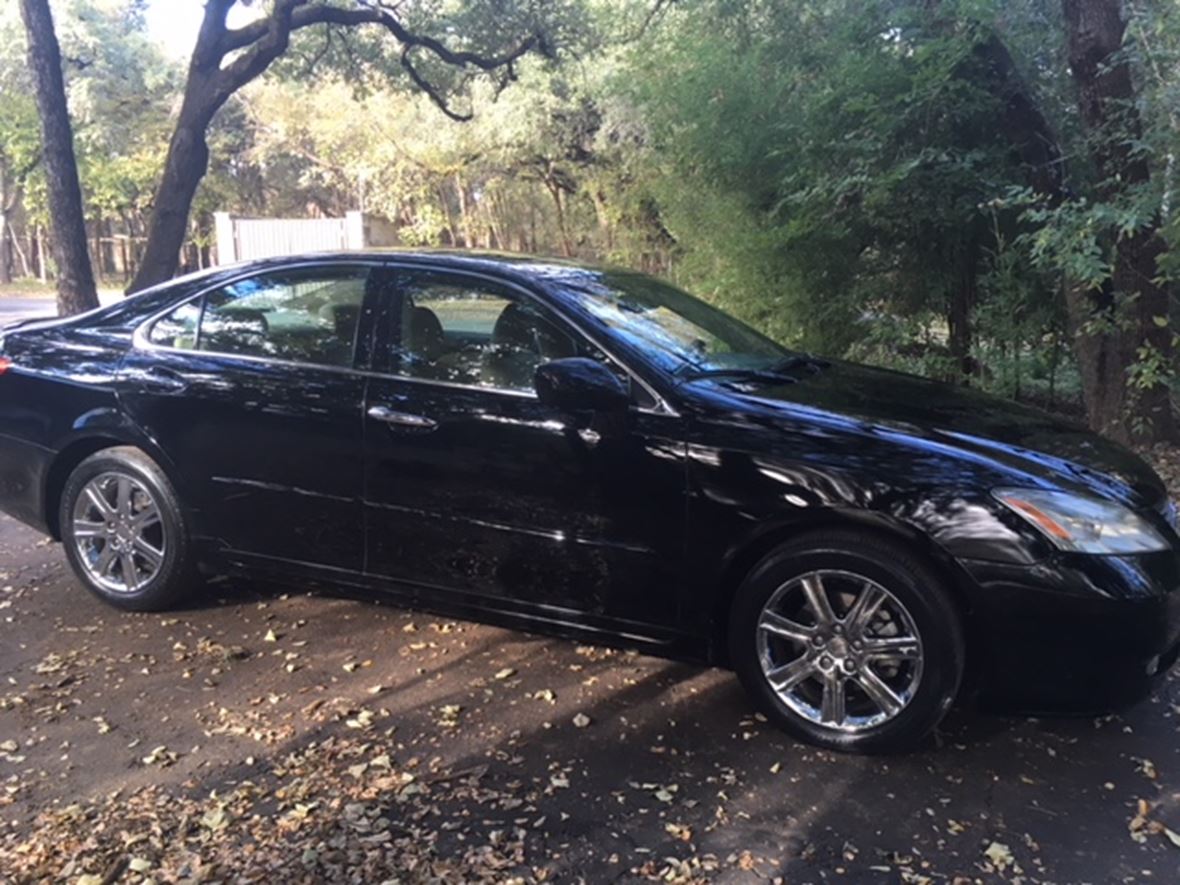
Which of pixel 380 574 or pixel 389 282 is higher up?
pixel 389 282

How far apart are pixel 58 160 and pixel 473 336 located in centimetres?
932

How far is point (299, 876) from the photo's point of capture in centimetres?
267

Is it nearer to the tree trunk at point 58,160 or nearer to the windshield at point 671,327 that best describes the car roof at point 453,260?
the windshield at point 671,327

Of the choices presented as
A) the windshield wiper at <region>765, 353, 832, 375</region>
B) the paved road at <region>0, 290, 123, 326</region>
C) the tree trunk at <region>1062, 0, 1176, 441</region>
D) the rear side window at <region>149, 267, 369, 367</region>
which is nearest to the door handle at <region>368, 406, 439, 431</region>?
the rear side window at <region>149, 267, 369, 367</region>

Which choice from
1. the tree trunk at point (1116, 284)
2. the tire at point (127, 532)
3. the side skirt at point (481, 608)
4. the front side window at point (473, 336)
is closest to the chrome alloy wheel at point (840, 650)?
the side skirt at point (481, 608)

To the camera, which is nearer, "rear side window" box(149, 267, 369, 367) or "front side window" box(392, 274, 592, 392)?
"front side window" box(392, 274, 592, 392)

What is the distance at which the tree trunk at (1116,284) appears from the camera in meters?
6.44

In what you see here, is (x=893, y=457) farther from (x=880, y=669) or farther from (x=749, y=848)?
(x=749, y=848)

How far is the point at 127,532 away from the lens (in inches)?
179

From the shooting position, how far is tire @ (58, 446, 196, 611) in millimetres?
4438

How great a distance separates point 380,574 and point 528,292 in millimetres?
1271

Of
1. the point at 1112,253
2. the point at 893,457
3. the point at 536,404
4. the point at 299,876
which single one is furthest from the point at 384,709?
the point at 1112,253

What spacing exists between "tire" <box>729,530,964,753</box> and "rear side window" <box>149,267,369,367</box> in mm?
1933

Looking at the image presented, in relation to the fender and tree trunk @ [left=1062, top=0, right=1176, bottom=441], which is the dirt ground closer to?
the fender
